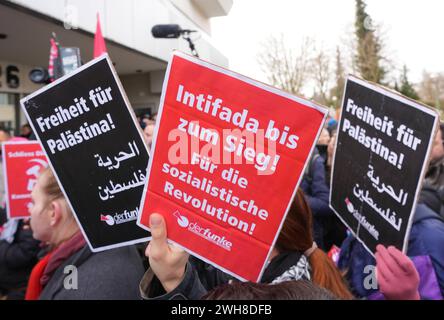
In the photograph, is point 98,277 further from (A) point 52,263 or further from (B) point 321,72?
(B) point 321,72

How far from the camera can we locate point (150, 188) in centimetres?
112

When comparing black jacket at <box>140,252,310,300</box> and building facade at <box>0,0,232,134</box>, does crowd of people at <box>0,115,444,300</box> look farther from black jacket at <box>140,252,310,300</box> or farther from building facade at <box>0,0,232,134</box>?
building facade at <box>0,0,232,134</box>

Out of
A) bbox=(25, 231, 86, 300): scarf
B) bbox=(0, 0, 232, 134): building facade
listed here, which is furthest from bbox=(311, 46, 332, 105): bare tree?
bbox=(25, 231, 86, 300): scarf

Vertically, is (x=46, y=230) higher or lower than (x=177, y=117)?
lower

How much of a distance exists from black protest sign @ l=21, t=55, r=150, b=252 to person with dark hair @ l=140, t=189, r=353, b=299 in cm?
24

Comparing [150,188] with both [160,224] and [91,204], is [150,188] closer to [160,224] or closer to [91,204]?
[160,224]

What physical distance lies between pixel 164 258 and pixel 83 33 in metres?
6.81

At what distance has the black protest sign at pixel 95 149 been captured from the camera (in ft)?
4.04

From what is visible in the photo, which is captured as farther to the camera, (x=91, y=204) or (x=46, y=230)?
(x=46, y=230)

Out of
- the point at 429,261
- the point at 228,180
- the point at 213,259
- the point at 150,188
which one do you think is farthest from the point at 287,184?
the point at 429,261

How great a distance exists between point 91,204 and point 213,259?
1.68 ft

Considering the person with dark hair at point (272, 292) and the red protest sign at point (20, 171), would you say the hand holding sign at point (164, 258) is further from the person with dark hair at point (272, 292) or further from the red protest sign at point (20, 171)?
the red protest sign at point (20, 171)
